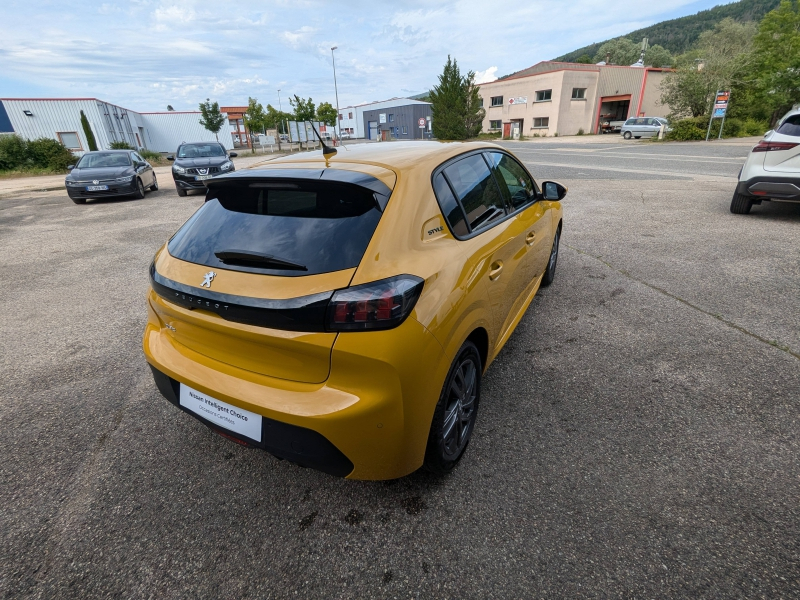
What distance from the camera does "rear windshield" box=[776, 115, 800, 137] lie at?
247 inches

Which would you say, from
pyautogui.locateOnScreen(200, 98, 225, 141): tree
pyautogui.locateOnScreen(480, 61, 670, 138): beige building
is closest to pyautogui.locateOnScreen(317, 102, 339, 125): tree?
pyautogui.locateOnScreen(200, 98, 225, 141): tree

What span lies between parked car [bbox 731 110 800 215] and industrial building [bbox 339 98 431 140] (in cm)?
5701

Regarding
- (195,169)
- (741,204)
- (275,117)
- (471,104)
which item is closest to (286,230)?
(741,204)

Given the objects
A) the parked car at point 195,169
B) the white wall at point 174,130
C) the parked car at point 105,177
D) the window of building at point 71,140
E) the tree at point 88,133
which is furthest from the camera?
the white wall at point 174,130

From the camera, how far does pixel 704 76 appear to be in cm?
2969

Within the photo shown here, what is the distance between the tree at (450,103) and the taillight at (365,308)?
41.8 metres

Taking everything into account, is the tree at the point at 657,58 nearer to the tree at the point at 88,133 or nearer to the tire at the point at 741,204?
the tree at the point at 88,133

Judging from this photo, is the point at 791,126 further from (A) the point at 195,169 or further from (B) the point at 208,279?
(A) the point at 195,169

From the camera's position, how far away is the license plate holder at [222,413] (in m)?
1.83

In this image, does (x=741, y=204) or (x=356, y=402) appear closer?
(x=356, y=402)

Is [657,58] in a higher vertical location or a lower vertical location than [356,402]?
higher

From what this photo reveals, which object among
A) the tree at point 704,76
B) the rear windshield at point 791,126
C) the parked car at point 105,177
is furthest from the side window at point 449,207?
the tree at point 704,76

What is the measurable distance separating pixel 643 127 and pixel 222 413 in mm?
38069

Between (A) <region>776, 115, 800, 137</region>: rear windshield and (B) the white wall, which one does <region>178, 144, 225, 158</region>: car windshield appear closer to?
(A) <region>776, 115, 800, 137</region>: rear windshield
